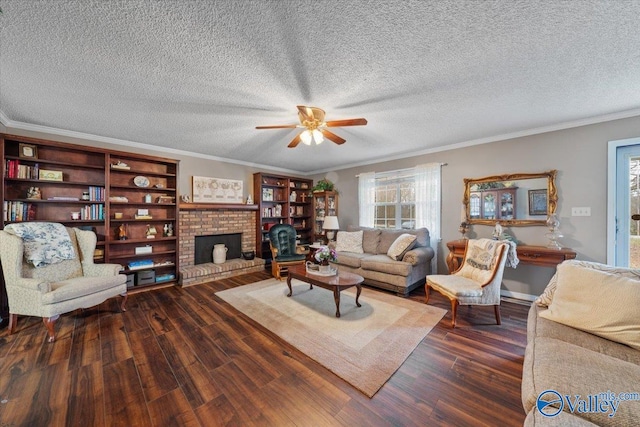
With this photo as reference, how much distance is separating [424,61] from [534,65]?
0.87 metres

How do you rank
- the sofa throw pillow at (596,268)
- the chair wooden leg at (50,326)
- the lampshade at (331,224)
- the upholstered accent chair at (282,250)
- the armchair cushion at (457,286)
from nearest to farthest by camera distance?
the sofa throw pillow at (596,268) < the chair wooden leg at (50,326) < the armchair cushion at (457,286) < the upholstered accent chair at (282,250) < the lampshade at (331,224)

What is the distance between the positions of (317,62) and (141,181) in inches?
145

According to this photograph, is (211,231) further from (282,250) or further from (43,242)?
(43,242)

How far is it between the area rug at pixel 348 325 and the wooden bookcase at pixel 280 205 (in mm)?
1829

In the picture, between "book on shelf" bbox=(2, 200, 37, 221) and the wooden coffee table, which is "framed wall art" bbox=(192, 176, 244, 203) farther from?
the wooden coffee table

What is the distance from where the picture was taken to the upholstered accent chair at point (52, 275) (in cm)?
226

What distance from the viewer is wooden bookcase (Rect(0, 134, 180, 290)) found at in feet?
9.74

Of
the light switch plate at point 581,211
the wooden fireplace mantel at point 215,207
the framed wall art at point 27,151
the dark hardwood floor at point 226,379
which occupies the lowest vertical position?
the dark hardwood floor at point 226,379

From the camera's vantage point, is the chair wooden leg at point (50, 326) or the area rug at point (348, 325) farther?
the chair wooden leg at point (50, 326)

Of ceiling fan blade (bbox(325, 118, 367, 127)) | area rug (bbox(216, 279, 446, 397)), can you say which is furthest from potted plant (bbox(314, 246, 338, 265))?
ceiling fan blade (bbox(325, 118, 367, 127))

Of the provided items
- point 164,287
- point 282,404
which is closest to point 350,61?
point 282,404

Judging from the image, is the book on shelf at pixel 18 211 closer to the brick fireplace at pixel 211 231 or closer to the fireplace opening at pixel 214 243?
the brick fireplace at pixel 211 231

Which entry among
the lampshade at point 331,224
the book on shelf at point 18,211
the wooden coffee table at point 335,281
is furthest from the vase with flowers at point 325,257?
the book on shelf at point 18,211

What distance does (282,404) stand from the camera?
1.51 metres
